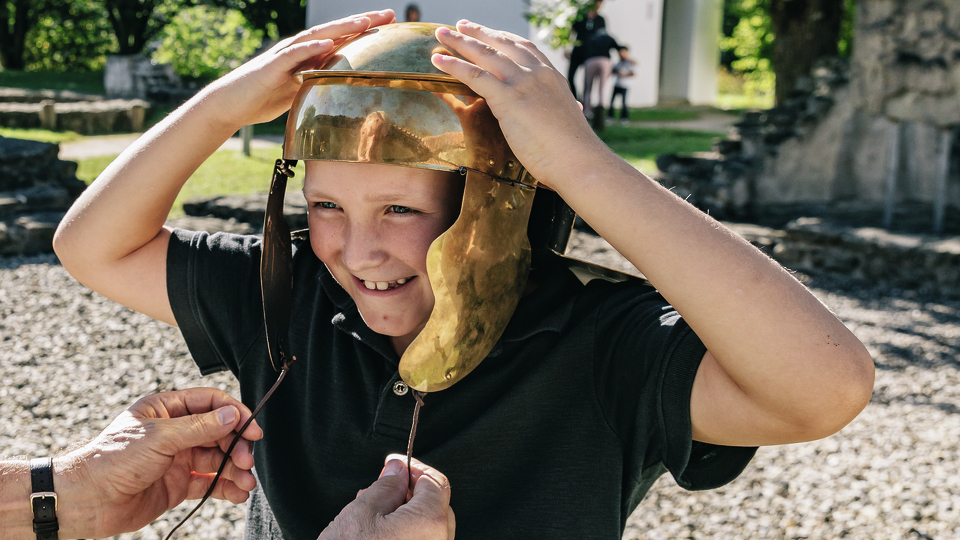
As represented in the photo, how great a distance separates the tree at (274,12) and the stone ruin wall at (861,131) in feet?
41.8

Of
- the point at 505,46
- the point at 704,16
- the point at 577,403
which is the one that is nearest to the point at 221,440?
the point at 577,403

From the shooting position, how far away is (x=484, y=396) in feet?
5.43

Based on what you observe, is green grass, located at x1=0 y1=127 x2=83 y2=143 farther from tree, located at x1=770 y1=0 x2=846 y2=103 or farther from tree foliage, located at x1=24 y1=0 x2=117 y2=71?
tree foliage, located at x1=24 y1=0 x2=117 y2=71

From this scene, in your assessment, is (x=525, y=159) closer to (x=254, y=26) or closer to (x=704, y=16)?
(x=254, y=26)

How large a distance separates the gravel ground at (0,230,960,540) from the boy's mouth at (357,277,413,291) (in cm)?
198

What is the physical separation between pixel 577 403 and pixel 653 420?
19 cm

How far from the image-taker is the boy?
1278 mm

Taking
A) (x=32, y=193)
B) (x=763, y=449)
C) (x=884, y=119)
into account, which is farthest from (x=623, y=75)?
(x=763, y=449)

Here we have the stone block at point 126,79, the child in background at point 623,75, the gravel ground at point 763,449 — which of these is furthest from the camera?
the stone block at point 126,79

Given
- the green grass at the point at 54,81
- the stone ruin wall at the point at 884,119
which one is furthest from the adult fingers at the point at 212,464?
the green grass at the point at 54,81

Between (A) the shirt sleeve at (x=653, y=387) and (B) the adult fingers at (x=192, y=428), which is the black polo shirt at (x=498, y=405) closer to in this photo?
(A) the shirt sleeve at (x=653, y=387)

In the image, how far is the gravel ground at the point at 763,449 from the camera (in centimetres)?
326

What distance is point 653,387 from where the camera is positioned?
4.57 ft

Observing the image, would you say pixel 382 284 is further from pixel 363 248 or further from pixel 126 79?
pixel 126 79
